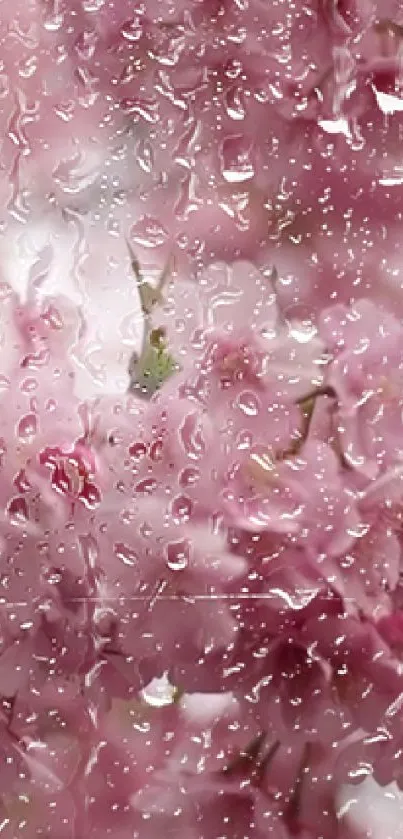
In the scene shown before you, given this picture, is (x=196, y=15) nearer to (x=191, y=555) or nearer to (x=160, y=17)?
(x=160, y=17)

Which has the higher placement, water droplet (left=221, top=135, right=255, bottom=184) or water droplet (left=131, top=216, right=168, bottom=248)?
water droplet (left=221, top=135, right=255, bottom=184)

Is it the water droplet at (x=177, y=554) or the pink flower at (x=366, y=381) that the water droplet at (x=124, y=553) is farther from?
the pink flower at (x=366, y=381)

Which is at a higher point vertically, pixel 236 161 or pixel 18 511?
pixel 236 161

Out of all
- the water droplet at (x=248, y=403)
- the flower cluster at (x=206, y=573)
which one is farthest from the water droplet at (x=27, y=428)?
the water droplet at (x=248, y=403)

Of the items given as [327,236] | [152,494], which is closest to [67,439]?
A: [152,494]

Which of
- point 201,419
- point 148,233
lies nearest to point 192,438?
point 201,419

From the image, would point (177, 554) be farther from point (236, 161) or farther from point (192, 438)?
point (236, 161)

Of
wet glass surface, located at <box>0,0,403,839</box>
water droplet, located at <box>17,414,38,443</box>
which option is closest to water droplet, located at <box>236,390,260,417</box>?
wet glass surface, located at <box>0,0,403,839</box>

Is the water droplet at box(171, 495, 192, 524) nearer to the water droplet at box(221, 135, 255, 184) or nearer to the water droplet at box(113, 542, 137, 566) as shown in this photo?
the water droplet at box(113, 542, 137, 566)
